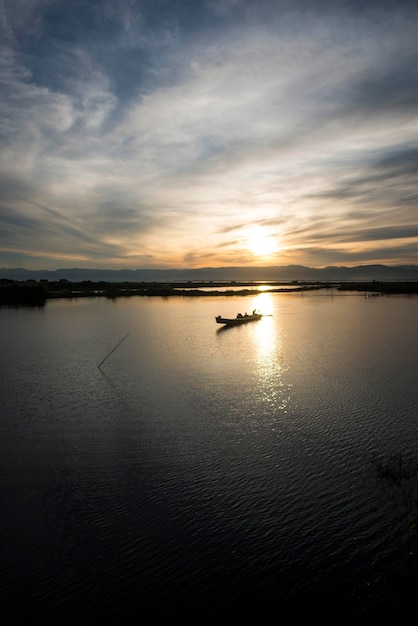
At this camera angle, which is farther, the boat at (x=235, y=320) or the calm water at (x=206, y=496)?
the boat at (x=235, y=320)

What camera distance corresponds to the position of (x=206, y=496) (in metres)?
9.99

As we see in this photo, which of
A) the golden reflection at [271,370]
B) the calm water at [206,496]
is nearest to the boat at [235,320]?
the golden reflection at [271,370]

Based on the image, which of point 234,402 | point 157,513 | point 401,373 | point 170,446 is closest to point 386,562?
point 157,513

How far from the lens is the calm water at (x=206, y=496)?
6.88 metres

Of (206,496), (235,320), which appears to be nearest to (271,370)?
(206,496)

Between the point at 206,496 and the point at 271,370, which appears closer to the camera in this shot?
the point at 206,496

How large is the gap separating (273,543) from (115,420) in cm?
914

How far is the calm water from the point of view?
22.6 feet

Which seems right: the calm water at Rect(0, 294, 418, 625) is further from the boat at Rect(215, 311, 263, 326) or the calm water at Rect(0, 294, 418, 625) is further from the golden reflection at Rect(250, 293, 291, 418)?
the boat at Rect(215, 311, 263, 326)

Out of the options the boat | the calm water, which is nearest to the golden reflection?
the calm water

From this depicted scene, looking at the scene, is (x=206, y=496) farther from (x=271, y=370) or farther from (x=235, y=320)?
(x=235, y=320)

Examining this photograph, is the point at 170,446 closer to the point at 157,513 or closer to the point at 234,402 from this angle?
the point at 157,513

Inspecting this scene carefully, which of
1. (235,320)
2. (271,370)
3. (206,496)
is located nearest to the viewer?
(206,496)

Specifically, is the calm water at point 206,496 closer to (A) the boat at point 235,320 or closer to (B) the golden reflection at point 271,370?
(B) the golden reflection at point 271,370
